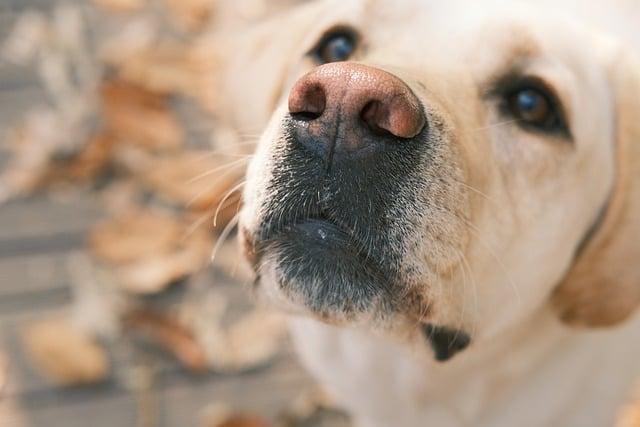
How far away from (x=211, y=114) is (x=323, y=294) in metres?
1.91

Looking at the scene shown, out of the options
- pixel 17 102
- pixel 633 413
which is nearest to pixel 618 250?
pixel 633 413

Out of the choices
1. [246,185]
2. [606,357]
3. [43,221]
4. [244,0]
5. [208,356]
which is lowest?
[208,356]

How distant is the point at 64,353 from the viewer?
7.45ft

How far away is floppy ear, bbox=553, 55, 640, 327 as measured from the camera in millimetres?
1478

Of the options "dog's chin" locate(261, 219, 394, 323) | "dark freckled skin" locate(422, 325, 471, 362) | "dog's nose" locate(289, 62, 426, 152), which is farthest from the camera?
"dark freckled skin" locate(422, 325, 471, 362)

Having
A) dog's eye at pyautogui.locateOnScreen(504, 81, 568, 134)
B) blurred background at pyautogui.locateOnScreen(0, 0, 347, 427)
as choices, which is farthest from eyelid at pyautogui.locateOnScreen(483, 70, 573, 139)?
blurred background at pyautogui.locateOnScreen(0, 0, 347, 427)

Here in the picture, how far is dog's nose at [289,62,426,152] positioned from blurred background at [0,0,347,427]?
2.66ft

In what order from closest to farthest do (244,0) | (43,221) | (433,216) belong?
(433,216) → (43,221) → (244,0)

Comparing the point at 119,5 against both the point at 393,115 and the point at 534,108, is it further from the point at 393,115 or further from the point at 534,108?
the point at 393,115

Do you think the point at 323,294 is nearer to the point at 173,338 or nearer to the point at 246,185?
the point at 246,185

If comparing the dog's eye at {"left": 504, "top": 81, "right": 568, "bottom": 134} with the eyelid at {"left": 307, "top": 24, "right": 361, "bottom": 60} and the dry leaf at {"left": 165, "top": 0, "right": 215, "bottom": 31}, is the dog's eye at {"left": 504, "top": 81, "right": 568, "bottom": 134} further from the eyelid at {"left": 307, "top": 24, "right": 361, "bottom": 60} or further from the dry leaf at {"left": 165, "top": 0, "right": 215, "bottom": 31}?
the dry leaf at {"left": 165, "top": 0, "right": 215, "bottom": 31}

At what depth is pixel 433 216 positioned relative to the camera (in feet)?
3.78

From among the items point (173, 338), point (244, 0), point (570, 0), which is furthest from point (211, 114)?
point (570, 0)

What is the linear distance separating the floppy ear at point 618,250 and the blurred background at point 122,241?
83 centimetres
